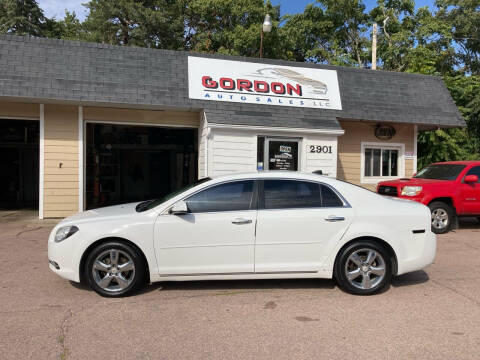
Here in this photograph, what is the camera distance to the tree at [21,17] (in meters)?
26.7

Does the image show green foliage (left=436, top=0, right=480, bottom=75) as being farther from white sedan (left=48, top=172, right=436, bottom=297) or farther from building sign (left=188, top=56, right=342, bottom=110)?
white sedan (left=48, top=172, right=436, bottom=297)

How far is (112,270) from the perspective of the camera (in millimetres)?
4664

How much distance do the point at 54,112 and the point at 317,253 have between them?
8507mm

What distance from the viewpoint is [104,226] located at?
465 centimetres

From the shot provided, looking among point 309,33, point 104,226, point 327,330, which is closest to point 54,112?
point 104,226

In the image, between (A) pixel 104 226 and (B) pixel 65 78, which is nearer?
(A) pixel 104 226

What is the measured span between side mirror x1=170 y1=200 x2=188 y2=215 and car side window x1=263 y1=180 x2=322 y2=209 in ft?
3.29

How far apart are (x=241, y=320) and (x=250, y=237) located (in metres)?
1.03

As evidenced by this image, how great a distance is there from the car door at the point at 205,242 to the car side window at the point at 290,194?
336 mm

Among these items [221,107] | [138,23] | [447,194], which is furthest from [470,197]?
[138,23]

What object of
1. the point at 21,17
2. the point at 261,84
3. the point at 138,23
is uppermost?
the point at 21,17

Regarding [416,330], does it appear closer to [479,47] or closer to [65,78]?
[65,78]

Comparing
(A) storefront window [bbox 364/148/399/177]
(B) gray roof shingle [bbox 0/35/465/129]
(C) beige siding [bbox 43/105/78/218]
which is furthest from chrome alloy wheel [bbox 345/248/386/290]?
(A) storefront window [bbox 364/148/399/177]

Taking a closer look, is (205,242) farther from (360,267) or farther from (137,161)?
(137,161)
